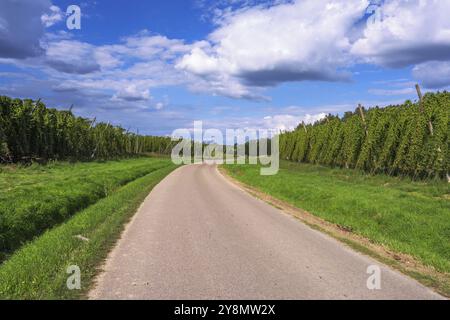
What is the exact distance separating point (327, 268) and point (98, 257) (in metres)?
4.41

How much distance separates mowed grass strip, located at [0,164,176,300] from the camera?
19.6 feet

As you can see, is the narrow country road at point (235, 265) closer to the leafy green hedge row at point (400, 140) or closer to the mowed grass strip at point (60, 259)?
the mowed grass strip at point (60, 259)

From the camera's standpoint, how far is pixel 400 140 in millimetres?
26391

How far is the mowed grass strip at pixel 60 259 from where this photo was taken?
235 inches

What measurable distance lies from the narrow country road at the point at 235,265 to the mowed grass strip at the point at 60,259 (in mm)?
331

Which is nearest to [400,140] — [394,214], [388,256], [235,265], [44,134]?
[394,214]

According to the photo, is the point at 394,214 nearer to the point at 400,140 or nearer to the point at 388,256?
the point at 388,256

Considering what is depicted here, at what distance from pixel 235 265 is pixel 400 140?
22136 mm

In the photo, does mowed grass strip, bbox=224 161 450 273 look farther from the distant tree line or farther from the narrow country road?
the distant tree line

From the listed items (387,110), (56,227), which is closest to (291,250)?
(56,227)
